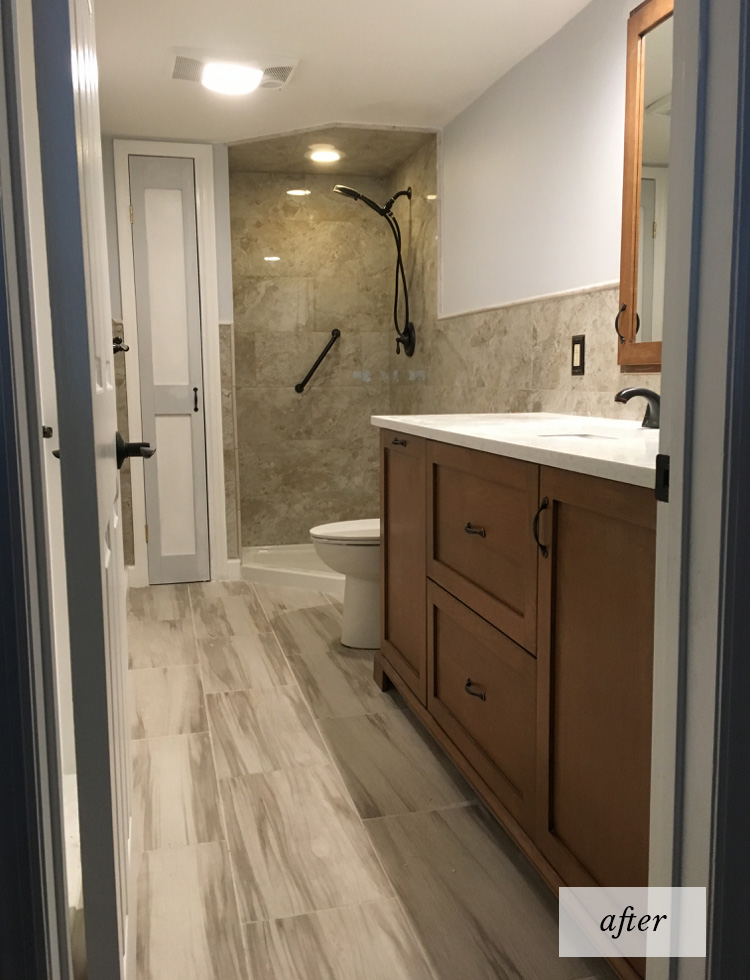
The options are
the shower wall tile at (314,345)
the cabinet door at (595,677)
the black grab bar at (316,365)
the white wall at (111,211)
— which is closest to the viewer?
the cabinet door at (595,677)

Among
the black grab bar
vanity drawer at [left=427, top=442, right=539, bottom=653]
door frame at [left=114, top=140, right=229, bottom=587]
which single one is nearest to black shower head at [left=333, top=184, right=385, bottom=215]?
door frame at [left=114, top=140, right=229, bottom=587]

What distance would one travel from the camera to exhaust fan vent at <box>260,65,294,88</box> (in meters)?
3.02

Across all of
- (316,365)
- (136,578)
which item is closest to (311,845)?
(136,578)

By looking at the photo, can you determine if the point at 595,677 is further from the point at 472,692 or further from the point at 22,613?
the point at 22,613

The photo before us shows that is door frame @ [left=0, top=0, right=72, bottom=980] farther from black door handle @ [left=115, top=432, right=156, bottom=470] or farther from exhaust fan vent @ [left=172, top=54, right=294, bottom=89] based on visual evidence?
exhaust fan vent @ [left=172, top=54, right=294, bottom=89]

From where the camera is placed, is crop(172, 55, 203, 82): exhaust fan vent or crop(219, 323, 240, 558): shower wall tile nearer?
crop(172, 55, 203, 82): exhaust fan vent

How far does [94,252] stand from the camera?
4.05 feet

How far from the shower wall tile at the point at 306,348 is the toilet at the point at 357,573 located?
1642 mm

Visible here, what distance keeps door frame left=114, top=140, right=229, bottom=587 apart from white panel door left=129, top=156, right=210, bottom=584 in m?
0.03

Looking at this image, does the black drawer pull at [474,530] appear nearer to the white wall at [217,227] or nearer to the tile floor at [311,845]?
the tile floor at [311,845]

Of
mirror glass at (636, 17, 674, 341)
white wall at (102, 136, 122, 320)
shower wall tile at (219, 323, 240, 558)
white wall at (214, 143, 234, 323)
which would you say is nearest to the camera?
mirror glass at (636, 17, 674, 341)

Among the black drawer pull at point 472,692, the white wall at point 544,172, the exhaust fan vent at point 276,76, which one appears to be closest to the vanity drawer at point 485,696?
the black drawer pull at point 472,692

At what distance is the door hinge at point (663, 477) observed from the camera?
104 cm

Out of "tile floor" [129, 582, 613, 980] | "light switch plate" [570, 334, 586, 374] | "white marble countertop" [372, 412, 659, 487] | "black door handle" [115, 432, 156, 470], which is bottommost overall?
"tile floor" [129, 582, 613, 980]
